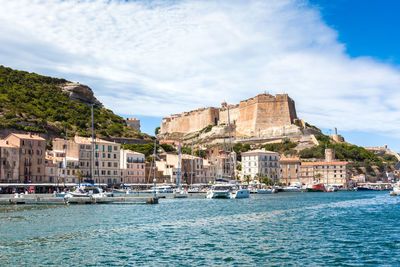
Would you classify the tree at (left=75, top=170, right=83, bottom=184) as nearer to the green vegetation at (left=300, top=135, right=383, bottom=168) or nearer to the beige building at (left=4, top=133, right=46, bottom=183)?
the beige building at (left=4, top=133, right=46, bottom=183)

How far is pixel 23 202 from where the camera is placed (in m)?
47.4

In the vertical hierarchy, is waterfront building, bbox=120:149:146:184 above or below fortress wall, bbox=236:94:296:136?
below

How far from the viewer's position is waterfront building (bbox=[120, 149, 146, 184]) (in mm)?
77000

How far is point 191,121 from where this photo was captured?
163000 mm

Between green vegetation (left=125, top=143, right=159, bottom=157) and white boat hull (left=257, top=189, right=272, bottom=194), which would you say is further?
green vegetation (left=125, top=143, right=159, bottom=157)

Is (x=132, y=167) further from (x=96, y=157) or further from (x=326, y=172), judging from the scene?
(x=326, y=172)

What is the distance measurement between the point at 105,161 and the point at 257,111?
7489 cm

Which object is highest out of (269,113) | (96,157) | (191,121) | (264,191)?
(191,121)

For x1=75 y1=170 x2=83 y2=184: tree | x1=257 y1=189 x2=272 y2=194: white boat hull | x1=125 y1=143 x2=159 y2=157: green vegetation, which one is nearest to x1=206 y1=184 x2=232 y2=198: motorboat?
x1=75 y1=170 x2=83 y2=184: tree

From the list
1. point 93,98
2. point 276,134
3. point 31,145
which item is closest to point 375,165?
point 276,134

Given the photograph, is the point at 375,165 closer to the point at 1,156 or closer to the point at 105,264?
the point at 1,156

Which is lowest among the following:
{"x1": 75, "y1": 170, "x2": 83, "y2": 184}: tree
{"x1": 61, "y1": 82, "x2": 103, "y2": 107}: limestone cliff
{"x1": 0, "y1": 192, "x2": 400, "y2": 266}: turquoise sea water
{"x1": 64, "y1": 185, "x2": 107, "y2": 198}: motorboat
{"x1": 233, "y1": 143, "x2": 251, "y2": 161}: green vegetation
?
{"x1": 0, "y1": 192, "x2": 400, "y2": 266}: turquoise sea water

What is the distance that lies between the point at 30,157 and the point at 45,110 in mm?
40668

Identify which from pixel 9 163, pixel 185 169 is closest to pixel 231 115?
pixel 185 169
